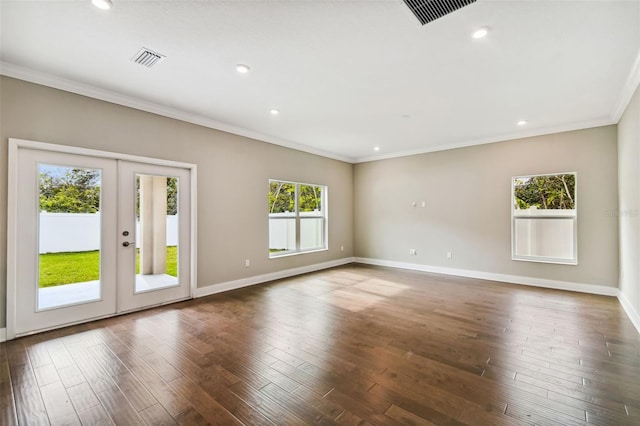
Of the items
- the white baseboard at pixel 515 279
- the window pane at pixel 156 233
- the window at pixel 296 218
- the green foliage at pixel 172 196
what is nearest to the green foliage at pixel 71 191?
the window pane at pixel 156 233

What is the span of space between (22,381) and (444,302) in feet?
15.1

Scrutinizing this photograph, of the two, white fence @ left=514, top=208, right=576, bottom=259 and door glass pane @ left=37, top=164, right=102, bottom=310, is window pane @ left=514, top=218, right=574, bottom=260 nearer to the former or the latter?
white fence @ left=514, top=208, right=576, bottom=259

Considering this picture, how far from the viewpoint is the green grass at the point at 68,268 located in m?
3.24

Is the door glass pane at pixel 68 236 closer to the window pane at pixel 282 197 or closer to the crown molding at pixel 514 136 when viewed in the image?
the window pane at pixel 282 197

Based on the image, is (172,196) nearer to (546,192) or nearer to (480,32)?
(480,32)

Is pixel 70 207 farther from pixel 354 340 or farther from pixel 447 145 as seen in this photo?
pixel 447 145

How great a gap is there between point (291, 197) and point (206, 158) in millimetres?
2135

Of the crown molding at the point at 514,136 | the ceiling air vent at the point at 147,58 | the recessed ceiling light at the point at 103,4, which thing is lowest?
the crown molding at the point at 514,136

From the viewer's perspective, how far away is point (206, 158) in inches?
185

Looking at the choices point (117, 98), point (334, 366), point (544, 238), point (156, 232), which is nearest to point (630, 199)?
point (544, 238)

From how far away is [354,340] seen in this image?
9.73ft

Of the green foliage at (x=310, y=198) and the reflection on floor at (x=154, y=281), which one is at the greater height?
the green foliage at (x=310, y=198)

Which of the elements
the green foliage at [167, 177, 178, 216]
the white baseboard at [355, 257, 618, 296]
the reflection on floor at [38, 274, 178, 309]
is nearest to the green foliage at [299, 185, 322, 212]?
the white baseboard at [355, 257, 618, 296]

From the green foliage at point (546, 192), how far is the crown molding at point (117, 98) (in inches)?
190
